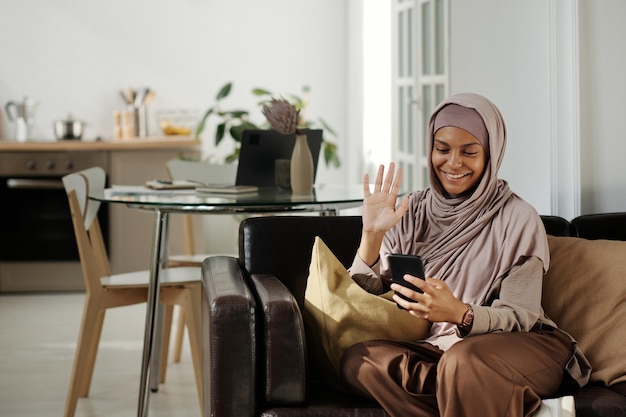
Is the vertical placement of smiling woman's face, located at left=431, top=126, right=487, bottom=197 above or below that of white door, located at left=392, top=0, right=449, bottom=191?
below

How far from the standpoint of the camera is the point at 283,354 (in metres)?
2.22

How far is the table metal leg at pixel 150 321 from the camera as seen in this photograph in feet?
11.0

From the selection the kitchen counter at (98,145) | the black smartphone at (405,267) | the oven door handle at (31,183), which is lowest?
the black smartphone at (405,267)

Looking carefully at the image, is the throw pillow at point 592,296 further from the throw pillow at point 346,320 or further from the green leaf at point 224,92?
the green leaf at point 224,92

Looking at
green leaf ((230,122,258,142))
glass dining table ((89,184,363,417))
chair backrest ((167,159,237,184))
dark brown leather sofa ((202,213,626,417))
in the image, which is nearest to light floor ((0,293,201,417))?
glass dining table ((89,184,363,417))

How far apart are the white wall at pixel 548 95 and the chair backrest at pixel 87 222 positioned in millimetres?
1578

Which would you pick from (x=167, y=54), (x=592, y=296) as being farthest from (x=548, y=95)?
(x=167, y=54)

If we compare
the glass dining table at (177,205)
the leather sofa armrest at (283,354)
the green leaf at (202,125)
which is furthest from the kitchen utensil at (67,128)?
the leather sofa armrest at (283,354)

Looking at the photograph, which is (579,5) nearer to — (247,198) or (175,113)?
(247,198)

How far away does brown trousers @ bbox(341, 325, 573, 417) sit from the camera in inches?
81.3

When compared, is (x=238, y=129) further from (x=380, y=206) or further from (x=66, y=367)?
(x=380, y=206)

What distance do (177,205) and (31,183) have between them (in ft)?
9.74

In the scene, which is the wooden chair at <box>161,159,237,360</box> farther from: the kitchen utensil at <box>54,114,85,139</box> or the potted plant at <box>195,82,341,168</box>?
the kitchen utensil at <box>54,114,85,139</box>

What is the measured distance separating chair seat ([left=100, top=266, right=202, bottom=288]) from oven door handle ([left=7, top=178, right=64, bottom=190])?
236cm
